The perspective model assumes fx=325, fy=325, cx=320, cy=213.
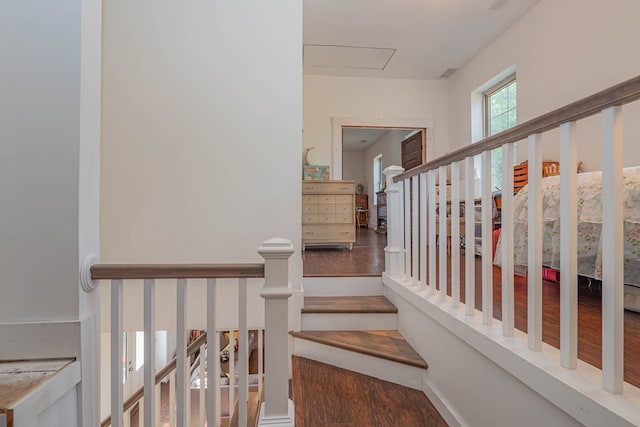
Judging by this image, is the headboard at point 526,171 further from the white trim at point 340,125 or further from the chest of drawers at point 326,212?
the white trim at point 340,125

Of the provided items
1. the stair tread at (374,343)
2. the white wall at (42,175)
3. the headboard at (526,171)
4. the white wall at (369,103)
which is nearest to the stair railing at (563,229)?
the stair tread at (374,343)

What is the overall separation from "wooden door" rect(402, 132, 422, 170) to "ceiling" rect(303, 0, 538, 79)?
106cm

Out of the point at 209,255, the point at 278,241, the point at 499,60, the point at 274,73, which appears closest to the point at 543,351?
the point at 278,241

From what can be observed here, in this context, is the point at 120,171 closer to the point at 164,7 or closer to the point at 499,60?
the point at 164,7

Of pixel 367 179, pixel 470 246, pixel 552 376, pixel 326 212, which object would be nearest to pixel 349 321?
pixel 470 246

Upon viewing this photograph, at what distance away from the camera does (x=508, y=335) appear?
1.19m

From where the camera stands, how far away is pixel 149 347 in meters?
1.13

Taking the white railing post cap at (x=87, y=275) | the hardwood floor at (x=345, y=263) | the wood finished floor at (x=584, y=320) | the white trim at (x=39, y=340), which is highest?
the white railing post cap at (x=87, y=275)

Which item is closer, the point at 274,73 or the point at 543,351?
the point at 543,351

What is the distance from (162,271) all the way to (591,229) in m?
1.94

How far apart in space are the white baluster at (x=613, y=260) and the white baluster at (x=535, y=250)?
0.23m

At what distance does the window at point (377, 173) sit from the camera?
338 inches

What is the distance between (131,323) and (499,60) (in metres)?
4.89

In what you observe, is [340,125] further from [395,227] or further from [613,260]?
[613,260]
